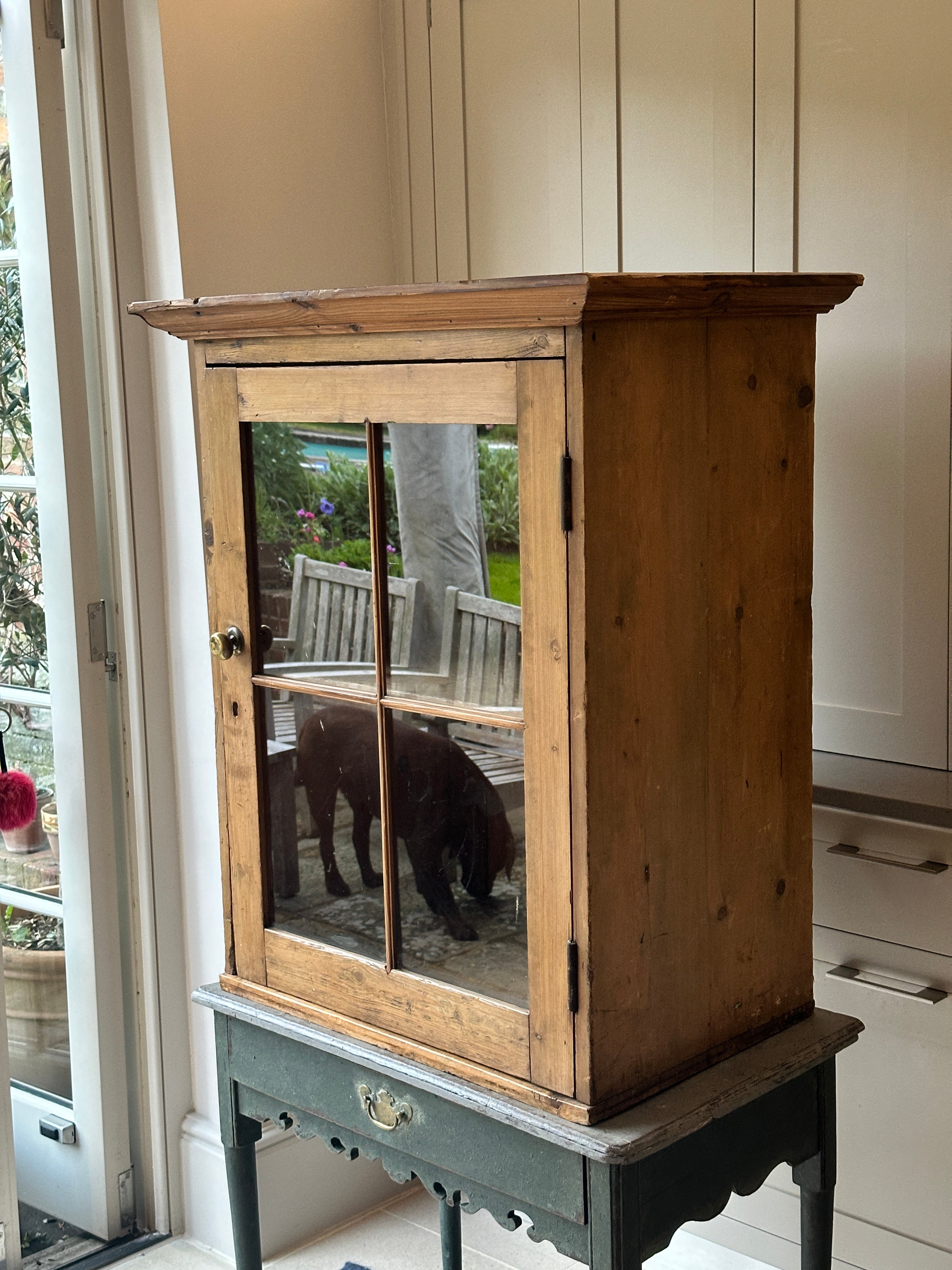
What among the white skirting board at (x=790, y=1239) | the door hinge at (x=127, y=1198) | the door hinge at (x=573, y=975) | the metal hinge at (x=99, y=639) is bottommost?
the door hinge at (x=127, y=1198)

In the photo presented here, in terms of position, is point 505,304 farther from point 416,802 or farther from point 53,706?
point 53,706

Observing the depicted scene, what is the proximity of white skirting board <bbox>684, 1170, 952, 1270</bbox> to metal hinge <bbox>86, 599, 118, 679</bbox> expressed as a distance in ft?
4.12

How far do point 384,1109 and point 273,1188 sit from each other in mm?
934

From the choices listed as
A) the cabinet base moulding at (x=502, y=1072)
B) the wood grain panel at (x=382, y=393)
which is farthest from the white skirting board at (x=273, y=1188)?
the wood grain panel at (x=382, y=393)

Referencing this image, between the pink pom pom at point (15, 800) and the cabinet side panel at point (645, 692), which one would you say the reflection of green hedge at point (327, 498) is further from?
the pink pom pom at point (15, 800)

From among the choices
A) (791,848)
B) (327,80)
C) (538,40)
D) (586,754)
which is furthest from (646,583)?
(327,80)

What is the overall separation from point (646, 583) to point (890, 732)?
710 mm

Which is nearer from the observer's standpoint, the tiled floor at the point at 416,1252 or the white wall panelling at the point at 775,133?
the white wall panelling at the point at 775,133

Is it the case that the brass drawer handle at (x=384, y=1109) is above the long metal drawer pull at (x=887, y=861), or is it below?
below

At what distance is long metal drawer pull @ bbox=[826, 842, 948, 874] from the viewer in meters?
1.66

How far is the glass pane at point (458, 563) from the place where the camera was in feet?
4.18

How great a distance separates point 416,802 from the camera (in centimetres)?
142

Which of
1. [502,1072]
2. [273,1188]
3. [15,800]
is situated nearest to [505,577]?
[502,1072]

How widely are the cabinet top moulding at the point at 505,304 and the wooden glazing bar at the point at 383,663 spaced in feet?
0.42
